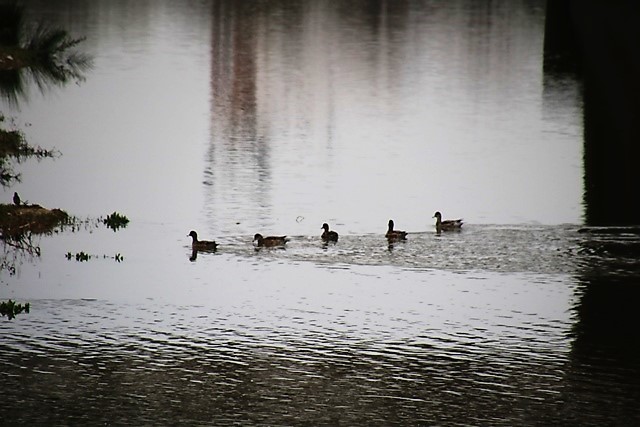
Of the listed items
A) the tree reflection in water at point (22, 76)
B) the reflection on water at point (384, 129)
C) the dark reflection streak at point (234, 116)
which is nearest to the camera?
the tree reflection in water at point (22, 76)

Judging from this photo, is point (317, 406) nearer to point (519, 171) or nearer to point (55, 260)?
point (55, 260)

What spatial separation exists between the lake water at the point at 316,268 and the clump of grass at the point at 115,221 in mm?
248

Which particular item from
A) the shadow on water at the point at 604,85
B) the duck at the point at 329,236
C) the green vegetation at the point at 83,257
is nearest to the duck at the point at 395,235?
the duck at the point at 329,236

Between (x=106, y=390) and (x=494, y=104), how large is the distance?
35101 millimetres

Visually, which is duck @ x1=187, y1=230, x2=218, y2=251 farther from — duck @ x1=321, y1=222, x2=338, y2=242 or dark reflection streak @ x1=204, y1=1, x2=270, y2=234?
dark reflection streak @ x1=204, y1=1, x2=270, y2=234

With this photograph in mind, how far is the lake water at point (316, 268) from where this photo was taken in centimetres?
1902

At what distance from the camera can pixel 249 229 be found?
2923 centimetres

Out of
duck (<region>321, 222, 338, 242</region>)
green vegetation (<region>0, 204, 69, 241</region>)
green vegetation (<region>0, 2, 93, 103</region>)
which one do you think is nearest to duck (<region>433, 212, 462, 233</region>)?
duck (<region>321, 222, 338, 242</region>)

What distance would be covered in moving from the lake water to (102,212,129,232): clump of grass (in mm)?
248

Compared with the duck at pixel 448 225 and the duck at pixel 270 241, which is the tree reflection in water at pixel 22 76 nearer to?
the duck at pixel 270 241

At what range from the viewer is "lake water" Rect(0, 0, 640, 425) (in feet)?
62.4

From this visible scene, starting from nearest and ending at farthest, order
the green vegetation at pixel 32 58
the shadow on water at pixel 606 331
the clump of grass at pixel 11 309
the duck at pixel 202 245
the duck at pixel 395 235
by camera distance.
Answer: the shadow on water at pixel 606 331
the clump of grass at pixel 11 309
the duck at pixel 202 245
the duck at pixel 395 235
the green vegetation at pixel 32 58

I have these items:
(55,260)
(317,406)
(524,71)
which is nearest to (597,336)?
(317,406)

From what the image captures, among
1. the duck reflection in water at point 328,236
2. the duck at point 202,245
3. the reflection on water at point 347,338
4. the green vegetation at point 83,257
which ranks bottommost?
the reflection on water at point 347,338
